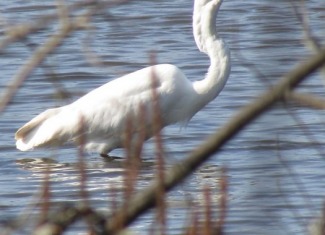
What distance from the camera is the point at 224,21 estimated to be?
44.0ft

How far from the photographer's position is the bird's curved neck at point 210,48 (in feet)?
26.4

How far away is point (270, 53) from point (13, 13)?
1218 cm

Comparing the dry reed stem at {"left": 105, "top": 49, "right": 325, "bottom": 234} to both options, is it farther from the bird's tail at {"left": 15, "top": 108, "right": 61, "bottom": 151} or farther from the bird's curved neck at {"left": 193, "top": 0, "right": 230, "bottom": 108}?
the bird's tail at {"left": 15, "top": 108, "right": 61, "bottom": 151}

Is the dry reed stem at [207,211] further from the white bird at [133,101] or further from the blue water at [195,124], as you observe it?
the white bird at [133,101]

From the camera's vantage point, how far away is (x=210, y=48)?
8062mm

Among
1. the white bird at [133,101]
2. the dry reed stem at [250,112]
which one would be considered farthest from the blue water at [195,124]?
the white bird at [133,101]

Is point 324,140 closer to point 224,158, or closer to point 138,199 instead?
point 224,158

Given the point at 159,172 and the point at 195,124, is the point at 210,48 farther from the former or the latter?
the point at 159,172

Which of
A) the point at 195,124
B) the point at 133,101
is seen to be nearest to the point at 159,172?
the point at 133,101

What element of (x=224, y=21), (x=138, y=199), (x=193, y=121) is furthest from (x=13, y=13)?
(x=138, y=199)

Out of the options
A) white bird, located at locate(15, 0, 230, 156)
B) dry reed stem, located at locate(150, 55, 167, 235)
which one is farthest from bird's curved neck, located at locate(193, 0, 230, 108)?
dry reed stem, located at locate(150, 55, 167, 235)

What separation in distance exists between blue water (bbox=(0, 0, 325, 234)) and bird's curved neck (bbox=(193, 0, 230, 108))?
0.24 meters

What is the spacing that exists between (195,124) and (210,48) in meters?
1.32

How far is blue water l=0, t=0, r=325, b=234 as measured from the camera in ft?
6.51
